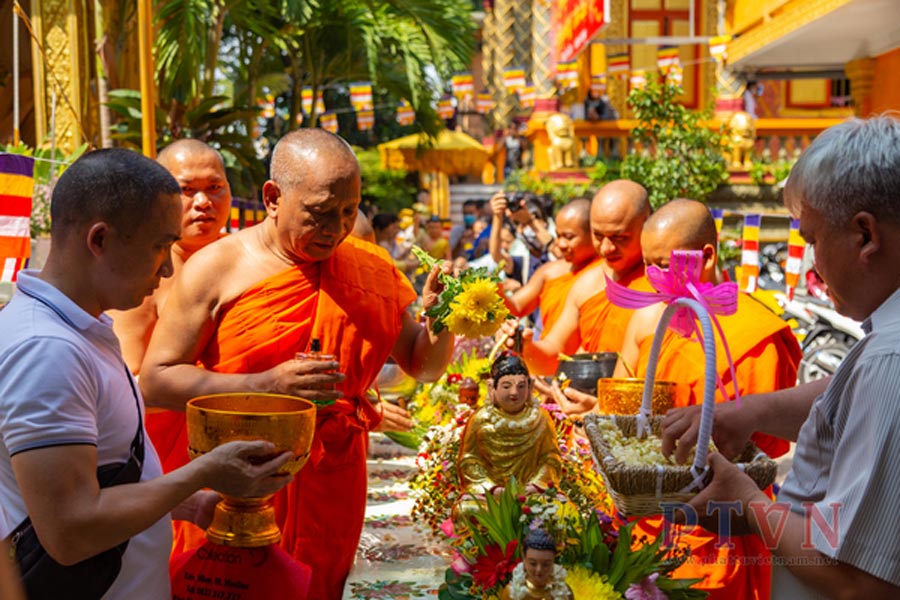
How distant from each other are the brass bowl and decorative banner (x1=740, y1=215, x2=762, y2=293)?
6132 millimetres

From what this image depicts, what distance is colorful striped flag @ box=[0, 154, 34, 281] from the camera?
4254 millimetres

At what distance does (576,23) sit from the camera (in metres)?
12.6

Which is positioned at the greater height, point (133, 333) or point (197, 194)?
point (197, 194)

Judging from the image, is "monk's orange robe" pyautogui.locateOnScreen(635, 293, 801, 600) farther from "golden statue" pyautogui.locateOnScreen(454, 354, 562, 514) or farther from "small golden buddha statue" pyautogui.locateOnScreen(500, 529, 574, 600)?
"small golden buddha statue" pyautogui.locateOnScreen(500, 529, 574, 600)

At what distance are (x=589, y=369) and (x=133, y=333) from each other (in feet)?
5.39

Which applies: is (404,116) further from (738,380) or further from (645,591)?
(645,591)

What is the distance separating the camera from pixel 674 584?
2613 mm

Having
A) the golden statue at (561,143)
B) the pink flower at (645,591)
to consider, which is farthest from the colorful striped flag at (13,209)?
the golden statue at (561,143)

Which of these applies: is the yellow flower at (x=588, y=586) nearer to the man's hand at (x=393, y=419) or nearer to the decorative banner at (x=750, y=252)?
the man's hand at (x=393, y=419)

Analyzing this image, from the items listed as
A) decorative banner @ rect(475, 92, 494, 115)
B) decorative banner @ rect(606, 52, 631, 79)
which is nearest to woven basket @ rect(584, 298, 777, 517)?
decorative banner @ rect(606, 52, 631, 79)

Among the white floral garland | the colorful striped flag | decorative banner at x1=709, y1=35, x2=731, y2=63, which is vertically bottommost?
the white floral garland

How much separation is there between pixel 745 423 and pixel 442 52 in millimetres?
10038

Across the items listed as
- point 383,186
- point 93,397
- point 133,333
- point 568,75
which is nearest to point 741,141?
point 568,75

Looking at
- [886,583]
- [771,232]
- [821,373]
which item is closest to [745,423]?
[886,583]
